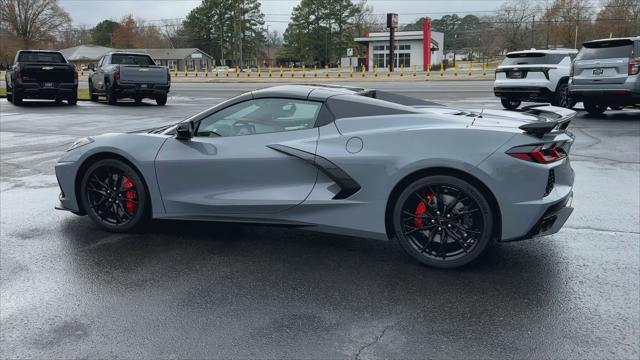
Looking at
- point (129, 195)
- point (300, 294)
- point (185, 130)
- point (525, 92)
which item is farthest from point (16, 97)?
point (300, 294)

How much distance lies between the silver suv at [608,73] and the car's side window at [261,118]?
419 inches

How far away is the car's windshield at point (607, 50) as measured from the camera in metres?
12.9

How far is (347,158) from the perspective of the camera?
171 inches

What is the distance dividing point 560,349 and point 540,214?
113 cm

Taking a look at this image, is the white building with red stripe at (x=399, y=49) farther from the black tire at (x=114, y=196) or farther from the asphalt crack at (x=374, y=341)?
the asphalt crack at (x=374, y=341)

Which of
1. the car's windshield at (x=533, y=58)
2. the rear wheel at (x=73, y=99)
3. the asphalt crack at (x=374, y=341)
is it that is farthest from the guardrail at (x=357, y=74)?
the asphalt crack at (x=374, y=341)

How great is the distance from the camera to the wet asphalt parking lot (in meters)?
3.20

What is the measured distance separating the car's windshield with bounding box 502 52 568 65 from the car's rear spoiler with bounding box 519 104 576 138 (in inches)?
447

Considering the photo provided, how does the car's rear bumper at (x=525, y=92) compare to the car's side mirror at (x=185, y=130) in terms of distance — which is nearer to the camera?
the car's side mirror at (x=185, y=130)

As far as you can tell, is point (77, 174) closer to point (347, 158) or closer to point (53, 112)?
point (347, 158)

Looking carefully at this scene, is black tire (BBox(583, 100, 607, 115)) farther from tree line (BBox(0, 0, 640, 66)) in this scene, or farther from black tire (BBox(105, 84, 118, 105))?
tree line (BBox(0, 0, 640, 66))

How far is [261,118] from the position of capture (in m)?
4.83

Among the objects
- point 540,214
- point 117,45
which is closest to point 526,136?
point 540,214

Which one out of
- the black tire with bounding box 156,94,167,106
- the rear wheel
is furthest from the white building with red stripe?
the rear wheel
